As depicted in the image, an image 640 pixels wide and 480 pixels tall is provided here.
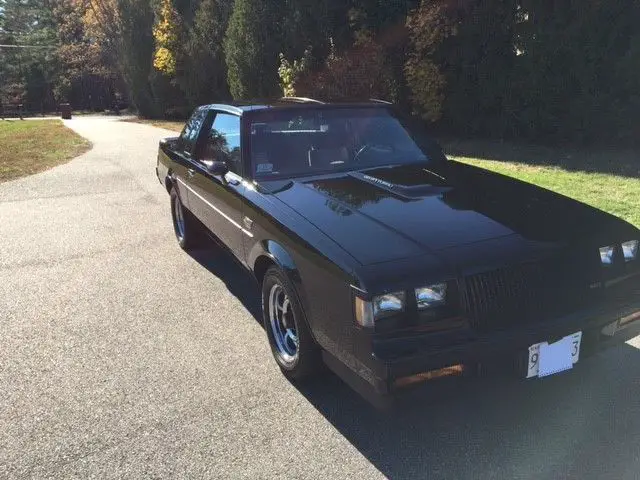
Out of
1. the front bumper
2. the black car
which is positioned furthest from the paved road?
the black car

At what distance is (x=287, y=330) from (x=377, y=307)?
1.04 meters

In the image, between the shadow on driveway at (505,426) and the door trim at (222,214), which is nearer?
the shadow on driveway at (505,426)

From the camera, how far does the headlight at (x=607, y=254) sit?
2.78 meters

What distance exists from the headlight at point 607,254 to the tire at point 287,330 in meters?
1.55

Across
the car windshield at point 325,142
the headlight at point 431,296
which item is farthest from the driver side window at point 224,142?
the headlight at point 431,296

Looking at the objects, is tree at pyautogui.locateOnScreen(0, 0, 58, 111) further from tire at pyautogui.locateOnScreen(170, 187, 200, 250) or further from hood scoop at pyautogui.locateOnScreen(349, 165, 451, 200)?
hood scoop at pyautogui.locateOnScreen(349, 165, 451, 200)

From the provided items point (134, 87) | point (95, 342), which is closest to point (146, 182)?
point (95, 342)

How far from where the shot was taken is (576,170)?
7.97m

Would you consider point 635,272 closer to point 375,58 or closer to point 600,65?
point 600,65

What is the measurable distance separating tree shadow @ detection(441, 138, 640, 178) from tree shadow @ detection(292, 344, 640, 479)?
5.41 metres

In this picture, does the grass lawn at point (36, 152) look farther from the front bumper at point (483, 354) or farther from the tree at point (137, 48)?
the tree at point (137, 48)

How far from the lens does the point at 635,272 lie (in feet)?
9.36

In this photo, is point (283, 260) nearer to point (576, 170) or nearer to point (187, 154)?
point (187, 154)

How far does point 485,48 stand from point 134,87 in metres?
26.2
